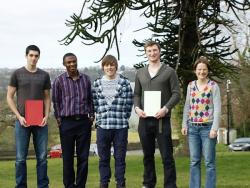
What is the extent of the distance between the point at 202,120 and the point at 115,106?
3.36 feet

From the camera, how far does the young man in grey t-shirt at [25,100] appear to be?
697 cm

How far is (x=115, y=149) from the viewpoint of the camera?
7.06 meters

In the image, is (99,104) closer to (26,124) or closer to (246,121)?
(26,124)

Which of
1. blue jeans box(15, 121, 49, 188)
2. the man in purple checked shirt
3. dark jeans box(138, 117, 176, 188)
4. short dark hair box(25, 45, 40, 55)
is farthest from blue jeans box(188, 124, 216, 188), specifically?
short dark hair box(25, 45, 40, 55)

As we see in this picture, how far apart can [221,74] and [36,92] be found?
6.12 meters

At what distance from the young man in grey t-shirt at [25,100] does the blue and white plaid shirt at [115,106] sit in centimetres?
61

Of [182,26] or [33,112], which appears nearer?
[33,112]

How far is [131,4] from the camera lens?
39.4 feet

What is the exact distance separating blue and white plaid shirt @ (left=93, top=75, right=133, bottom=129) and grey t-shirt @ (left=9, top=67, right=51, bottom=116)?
0.64m

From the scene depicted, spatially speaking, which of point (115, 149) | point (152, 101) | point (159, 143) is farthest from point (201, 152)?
point (115, 149)

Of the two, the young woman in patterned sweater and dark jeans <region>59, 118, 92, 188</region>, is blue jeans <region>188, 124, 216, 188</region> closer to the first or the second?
the young woman in patterned sweater

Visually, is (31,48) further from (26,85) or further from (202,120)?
(202,120)

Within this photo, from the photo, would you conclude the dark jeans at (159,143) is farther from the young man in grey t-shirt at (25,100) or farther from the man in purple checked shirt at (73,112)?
the young man in grey t-shirt at (25,100)

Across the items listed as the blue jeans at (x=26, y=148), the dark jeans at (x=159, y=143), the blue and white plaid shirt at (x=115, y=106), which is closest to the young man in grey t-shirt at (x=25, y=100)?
the blue jeans at (x=26, y=148)
